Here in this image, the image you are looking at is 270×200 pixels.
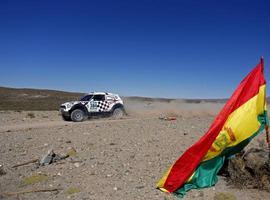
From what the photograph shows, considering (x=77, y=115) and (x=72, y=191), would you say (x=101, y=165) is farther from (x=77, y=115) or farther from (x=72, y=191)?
(x=77, y=115)

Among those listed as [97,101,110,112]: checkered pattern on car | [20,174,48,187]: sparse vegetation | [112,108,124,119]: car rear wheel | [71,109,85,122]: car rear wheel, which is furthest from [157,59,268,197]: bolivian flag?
[112,108,124,119]: car rear wheel

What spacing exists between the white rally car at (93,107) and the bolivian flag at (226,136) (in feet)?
49.6

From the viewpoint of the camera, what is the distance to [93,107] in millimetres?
22297

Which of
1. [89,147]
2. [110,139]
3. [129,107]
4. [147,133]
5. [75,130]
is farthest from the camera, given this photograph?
[129,107]

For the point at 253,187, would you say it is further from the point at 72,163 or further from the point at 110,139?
the point at 110,139

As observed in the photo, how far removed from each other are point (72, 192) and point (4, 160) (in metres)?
4.13

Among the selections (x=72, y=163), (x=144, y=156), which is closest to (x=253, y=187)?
(x=144, y=156)

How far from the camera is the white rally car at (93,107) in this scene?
21828mm

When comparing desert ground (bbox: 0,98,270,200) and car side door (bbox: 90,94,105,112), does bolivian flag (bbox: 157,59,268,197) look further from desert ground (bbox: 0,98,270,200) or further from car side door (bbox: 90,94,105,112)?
car side door (bbox: 90,94,105,112)

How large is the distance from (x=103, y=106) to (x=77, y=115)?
184 cm

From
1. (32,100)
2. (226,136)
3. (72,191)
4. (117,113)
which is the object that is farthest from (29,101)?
(226,136)

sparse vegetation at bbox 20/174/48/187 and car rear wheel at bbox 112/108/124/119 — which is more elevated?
car rear wheel at bbox 112/108/124/119

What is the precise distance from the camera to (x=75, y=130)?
631 inches

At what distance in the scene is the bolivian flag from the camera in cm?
707
